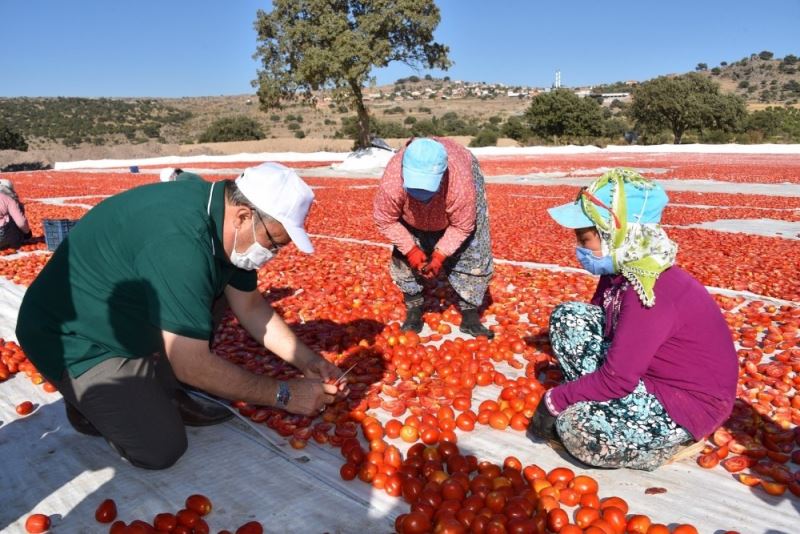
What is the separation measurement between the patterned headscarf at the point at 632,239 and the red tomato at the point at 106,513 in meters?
2.51

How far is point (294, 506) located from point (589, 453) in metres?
1.42

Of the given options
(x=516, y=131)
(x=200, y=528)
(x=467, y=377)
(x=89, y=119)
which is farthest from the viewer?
(x=89, y=119)

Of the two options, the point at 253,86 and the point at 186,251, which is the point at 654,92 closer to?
the point at 253,86

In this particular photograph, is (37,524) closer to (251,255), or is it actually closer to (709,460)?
(251,255)

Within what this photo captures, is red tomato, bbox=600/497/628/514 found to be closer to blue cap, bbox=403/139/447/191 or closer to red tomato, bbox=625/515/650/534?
red tomato, bbox=625/515/650/534

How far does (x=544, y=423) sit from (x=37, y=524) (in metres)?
2.40

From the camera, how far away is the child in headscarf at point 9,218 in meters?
8.89

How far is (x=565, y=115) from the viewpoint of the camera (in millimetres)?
51219

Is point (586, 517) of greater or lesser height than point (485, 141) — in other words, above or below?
below

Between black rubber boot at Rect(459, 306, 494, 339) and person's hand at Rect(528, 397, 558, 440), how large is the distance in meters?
1.84

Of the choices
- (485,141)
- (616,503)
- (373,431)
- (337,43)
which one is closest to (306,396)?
(373,431)

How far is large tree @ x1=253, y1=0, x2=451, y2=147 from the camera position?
98.6ft

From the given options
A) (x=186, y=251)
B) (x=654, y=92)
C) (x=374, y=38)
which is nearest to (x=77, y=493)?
(x=186, y=251)

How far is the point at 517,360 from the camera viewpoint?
14.8 ft
